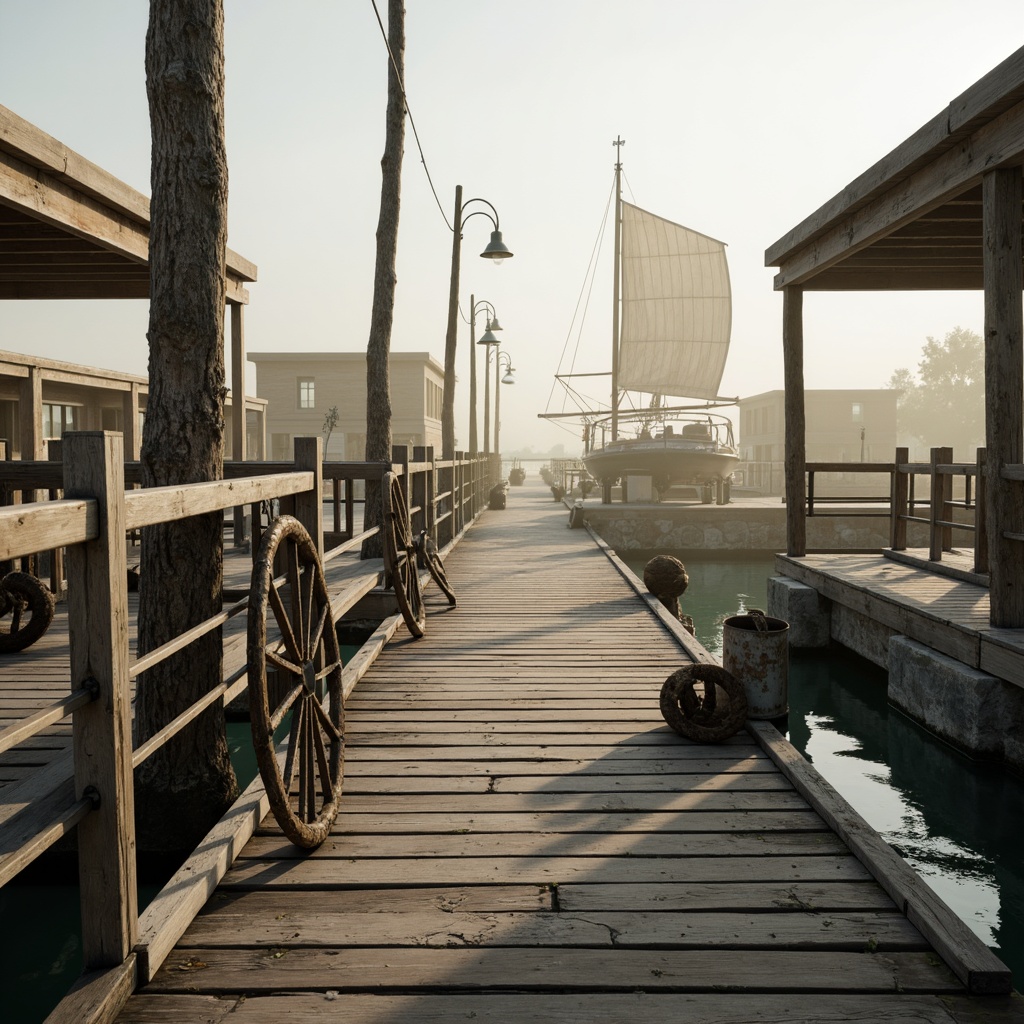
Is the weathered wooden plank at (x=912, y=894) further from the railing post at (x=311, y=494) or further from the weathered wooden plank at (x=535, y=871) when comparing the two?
the railing post at (x=311, y=494)

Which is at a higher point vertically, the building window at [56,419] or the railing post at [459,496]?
the building window at [56,419]

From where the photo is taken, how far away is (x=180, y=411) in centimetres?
374

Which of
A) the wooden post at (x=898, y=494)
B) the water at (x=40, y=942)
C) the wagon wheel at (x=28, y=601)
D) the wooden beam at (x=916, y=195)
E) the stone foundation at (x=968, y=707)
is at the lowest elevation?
the water at (x=40, y=942)

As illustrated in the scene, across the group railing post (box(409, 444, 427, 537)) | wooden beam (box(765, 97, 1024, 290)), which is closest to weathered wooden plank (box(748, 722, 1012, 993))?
wooden beam (box(765, 97, 1024, 290))

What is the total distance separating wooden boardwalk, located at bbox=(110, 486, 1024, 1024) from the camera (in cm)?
226

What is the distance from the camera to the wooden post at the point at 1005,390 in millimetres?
5598

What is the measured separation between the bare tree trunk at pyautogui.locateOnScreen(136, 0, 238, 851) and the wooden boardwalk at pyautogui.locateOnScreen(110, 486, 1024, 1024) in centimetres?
63

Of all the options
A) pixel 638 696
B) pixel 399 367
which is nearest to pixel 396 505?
pixel 638 696

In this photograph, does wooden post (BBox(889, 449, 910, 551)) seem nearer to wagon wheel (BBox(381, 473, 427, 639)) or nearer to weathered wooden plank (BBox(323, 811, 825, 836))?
wagon wheel (BBox(381, 473, 427, 639))

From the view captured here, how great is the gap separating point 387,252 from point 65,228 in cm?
534

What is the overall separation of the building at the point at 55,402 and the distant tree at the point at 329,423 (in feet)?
43.2

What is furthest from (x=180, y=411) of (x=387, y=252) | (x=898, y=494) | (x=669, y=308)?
(x=669, y=308)

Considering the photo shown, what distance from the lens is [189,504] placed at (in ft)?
8.71

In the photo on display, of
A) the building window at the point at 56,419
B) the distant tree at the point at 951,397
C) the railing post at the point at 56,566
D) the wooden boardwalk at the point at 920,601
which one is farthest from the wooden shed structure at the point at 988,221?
the distant tree at the point at 951,397
